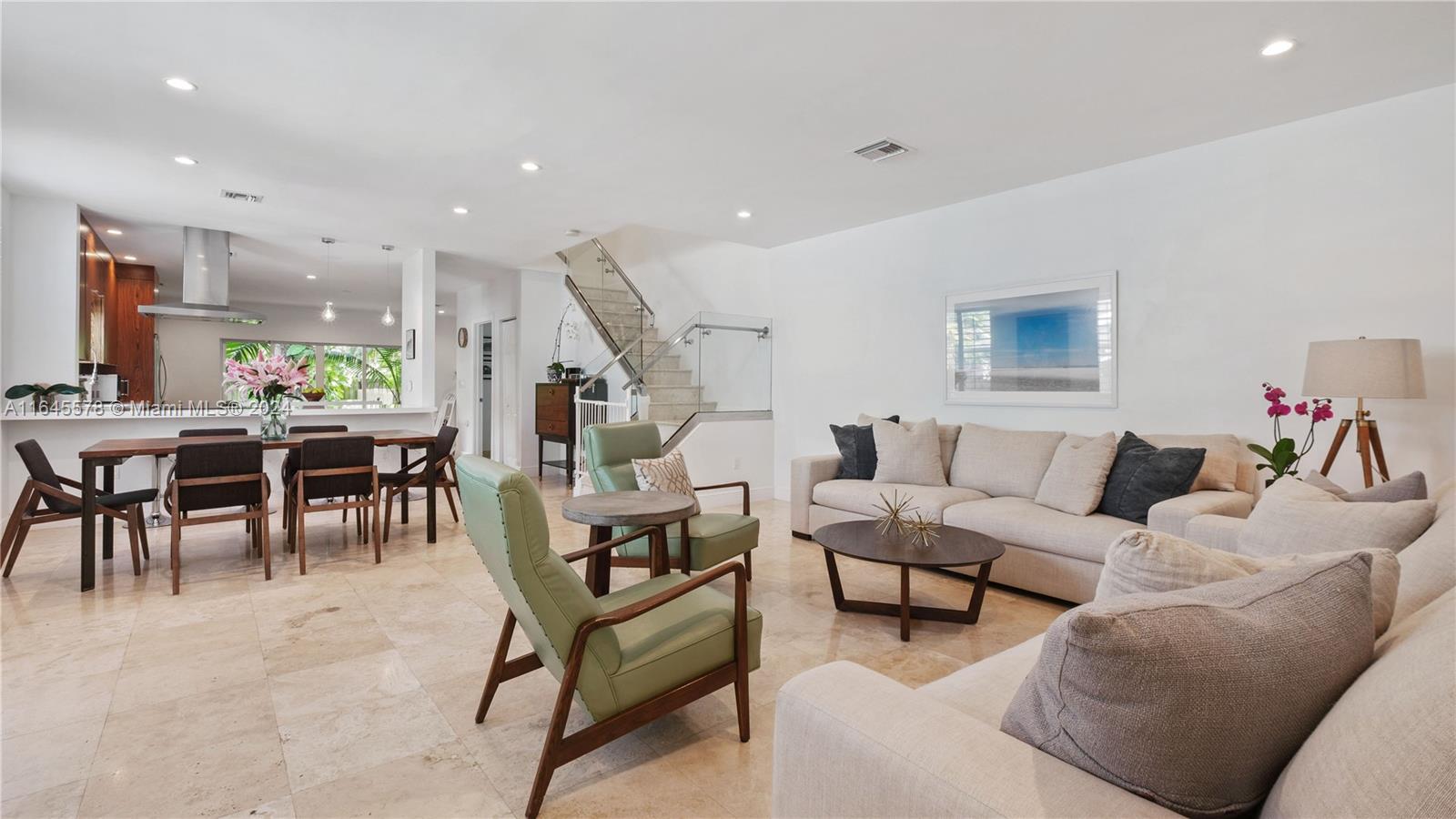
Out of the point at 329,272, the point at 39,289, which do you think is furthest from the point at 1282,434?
the point at 329,272

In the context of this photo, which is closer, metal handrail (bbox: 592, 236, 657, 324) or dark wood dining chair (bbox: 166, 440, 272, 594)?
dark wood dining chair (bbox: 166, 440, 272, 594)

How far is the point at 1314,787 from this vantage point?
77cm

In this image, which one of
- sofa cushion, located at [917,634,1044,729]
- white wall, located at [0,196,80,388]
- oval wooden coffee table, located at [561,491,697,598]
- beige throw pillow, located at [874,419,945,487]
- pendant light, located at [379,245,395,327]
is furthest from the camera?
pendant light, located at [379,245,395,327]

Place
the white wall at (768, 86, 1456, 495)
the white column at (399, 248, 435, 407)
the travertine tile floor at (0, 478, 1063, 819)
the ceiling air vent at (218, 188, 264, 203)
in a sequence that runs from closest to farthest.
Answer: the travertine tile floor at (0, 478, 1063, 819) < the white wall at (768, 86, 1456, 495) < the ceiling air vent at (218, 188, 264, 203) < the white column at (399, 248, 435, 407)

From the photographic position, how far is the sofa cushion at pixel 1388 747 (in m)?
0.66

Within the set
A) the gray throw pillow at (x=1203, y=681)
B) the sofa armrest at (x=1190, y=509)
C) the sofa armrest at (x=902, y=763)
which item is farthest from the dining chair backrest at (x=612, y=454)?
the gray throw pillow at (x=1203, y=681)

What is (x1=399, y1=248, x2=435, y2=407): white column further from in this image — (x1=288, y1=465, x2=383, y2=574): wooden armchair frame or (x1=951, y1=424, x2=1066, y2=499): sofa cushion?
(x1=951, y1=424, x2=1066, y2=499): sofa cushion

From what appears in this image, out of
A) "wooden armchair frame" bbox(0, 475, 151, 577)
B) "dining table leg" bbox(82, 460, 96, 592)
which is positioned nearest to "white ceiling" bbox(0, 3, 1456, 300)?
"dining table leg" bbox(82, 460, 96, 592)

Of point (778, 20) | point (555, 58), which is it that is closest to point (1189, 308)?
point (778, 20)

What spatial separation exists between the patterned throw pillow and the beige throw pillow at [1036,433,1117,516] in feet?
6.71

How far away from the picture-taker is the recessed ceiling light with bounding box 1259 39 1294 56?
8.89 ft

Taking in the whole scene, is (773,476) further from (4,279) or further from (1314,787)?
(4,279)

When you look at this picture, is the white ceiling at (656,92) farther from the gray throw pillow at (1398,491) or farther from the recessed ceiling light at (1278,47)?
the gray throw pillow at (1398,491)

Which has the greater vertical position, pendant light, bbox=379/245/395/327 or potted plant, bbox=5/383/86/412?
pendant light, bbox=379/245/395/327
